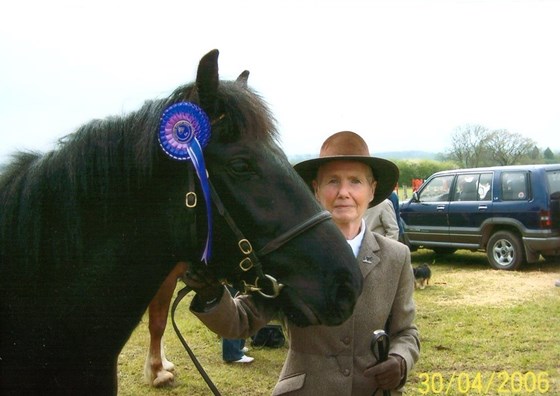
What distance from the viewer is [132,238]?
1805 mm

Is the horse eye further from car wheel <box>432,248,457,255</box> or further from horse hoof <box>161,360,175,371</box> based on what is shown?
car wheel <box>432,248,457,255</box>

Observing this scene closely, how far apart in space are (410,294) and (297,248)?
75 centimetres

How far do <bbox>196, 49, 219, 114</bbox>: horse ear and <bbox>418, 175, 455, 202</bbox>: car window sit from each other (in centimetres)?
1079

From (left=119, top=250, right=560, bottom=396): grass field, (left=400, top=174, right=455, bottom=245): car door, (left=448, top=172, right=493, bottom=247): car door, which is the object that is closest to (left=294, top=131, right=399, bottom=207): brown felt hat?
(left=119, top=250, right=560, bottom=396): grass field

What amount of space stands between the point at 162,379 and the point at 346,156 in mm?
3463

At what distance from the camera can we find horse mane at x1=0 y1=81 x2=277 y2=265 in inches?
68.7

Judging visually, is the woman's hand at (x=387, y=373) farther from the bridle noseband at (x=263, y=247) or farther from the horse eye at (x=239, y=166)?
the horse eye at (x=239, y=166)

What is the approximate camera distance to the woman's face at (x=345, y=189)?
7.32 feet

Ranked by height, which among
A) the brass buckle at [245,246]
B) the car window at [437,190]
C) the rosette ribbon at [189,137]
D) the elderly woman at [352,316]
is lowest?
the car window at [437,190]

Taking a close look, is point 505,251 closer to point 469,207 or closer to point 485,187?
point 469,207

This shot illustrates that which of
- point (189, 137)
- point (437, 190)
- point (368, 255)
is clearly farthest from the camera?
point (437, 190)

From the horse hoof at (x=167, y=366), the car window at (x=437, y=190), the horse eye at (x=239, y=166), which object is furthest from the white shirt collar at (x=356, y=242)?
the car window at (x=437, y=190)

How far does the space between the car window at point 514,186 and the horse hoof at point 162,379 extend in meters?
8.16
